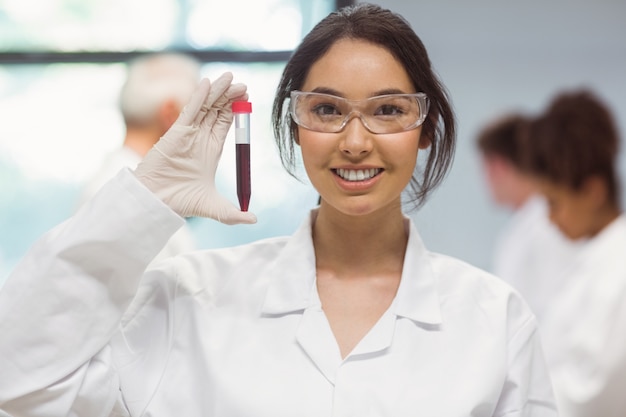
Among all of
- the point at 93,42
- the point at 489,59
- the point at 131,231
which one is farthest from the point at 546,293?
the point at 131,231

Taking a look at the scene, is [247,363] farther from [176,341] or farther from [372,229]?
[372,229]

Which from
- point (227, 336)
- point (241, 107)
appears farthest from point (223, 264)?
point (241, 107)

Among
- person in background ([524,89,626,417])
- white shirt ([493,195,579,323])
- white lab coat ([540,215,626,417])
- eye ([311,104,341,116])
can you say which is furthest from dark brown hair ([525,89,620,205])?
eye ([311,104,341,116])

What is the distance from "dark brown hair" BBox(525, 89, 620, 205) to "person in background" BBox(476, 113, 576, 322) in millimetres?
910

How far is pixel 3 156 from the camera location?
3.69 meters

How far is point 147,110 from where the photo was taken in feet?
9.59

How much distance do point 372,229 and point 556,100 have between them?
1.44m

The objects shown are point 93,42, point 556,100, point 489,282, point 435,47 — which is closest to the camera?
point 489,282

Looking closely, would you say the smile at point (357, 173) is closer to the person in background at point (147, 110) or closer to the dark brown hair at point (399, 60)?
the dark brown hair at point (399, 60)

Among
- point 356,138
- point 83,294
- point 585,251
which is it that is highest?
point 356,138

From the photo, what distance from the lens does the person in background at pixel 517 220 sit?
385 centimetres

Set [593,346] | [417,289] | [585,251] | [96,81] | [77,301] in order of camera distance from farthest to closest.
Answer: [96,81]
[585,251]
[593,346]
[417,289]
[77,301]

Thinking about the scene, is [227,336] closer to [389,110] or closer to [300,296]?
[300,296]

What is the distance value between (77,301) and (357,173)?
49 centimetres
